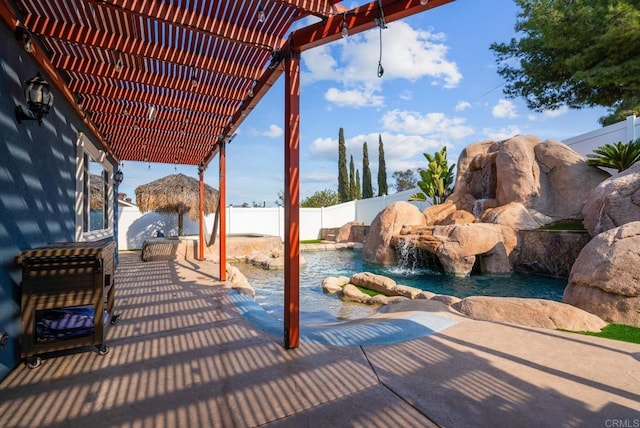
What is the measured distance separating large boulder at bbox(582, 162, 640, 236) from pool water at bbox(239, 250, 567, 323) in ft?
5.99

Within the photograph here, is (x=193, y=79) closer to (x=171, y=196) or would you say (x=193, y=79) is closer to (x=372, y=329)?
(x=372, y=329)

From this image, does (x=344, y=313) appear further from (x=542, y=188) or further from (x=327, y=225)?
(x=327, y=225)

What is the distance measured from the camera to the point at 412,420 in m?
1.89

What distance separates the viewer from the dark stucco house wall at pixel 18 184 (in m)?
2.48

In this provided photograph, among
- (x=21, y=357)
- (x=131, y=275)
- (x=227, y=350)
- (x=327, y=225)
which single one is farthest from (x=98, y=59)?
(x=327, y=225)

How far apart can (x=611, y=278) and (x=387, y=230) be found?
8674 mm

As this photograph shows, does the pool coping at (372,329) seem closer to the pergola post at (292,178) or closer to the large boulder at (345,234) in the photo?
the pergola post at (292,178)

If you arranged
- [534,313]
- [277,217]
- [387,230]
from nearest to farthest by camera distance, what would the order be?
[534,313]
[387,230]
[277,217]

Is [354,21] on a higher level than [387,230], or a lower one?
higher

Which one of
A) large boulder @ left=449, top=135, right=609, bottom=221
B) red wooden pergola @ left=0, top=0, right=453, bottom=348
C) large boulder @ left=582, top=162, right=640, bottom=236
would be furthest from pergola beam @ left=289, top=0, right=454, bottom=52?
large boulder @ left=449, top=135, right=609, bottom=221

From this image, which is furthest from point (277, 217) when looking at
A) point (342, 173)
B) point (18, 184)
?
point (18, 184)

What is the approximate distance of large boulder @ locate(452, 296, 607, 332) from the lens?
3.79 metres

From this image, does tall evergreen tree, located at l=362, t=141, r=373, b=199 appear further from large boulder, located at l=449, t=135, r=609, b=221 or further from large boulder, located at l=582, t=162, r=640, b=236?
large boulder, located at l=582, t=162, r=640, b=236

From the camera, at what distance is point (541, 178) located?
1206 centimetres
